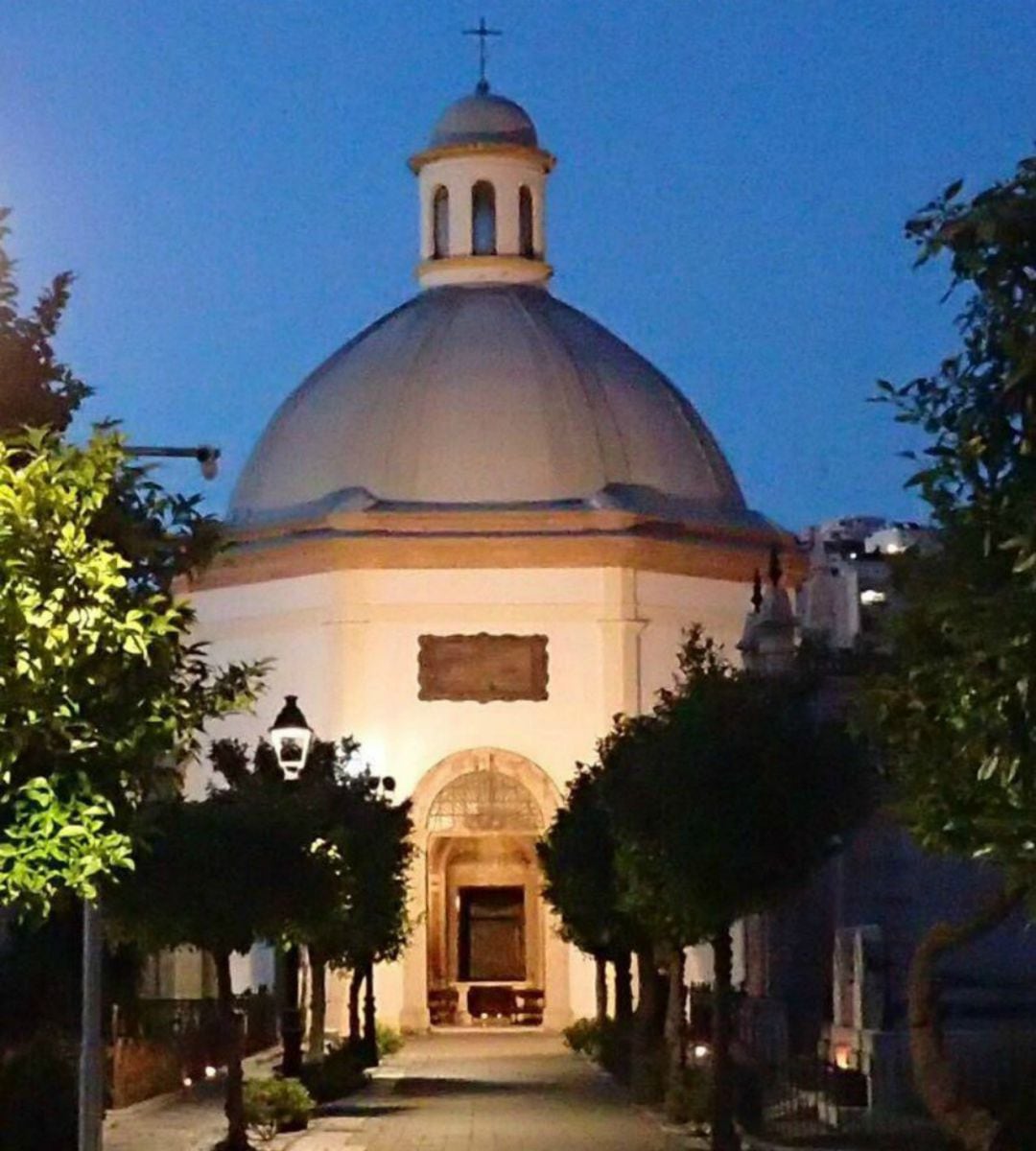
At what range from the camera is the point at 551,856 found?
45.7 meters

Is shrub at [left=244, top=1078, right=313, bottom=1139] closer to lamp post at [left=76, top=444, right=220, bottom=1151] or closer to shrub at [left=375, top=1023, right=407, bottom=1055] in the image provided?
lamp post at [left=76, top=444, right=220, bottom=1151]

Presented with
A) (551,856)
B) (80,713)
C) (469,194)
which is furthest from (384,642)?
(80,713)

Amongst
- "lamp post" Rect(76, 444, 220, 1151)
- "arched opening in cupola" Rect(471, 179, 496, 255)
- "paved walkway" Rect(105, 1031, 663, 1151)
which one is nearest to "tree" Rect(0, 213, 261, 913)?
"lamp post" Rect(76, 444, 220, 1151)

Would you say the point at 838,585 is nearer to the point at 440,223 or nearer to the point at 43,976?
the point at 440,223

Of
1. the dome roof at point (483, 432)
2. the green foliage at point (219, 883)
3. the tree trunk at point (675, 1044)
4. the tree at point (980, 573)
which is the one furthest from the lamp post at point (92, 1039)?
the dome roof at point (483, 432)

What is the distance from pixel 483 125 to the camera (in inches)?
2798

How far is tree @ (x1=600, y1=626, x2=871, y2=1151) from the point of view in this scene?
2817 cm

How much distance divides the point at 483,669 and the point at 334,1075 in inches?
1033

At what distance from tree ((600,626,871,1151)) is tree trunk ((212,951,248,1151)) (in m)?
4.49

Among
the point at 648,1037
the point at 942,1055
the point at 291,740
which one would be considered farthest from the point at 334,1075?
the point at 942,1055

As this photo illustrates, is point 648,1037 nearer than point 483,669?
Yes

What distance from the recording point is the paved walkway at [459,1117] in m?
28.9

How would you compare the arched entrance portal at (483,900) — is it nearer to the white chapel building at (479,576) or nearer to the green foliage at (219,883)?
the white chapel building at (479,576)

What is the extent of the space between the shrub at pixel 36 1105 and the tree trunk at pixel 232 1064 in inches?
195
